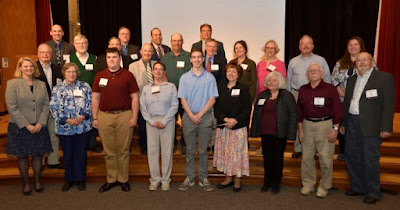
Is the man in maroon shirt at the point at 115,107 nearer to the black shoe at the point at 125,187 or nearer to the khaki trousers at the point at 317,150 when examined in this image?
the black shoe at the point at 125,187

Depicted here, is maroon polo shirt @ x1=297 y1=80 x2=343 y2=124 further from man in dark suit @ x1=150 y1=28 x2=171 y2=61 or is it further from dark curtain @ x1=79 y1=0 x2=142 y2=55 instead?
dark curtain @ x1=79 y1=0 x2=142 y2=55

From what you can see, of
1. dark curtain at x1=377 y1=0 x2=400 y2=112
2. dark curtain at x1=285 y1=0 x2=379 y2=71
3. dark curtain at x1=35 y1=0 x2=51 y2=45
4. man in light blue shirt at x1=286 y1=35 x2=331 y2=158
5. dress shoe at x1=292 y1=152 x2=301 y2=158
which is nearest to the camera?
man in light blue shirt at x1=286 y1=35 x2=331 y2=158

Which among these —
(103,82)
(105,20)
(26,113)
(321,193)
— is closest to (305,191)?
(321,193)

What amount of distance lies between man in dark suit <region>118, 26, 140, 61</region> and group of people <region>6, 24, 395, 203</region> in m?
0.88

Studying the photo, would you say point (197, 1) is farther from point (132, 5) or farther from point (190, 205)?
point (190, 205)

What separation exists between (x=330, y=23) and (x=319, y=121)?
3.59 metres

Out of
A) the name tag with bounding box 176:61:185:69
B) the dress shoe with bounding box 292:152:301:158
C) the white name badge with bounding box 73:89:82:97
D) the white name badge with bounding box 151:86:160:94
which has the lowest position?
the dress shoe with bounding box 292:152:301:158

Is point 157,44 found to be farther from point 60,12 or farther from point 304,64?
point 60,12

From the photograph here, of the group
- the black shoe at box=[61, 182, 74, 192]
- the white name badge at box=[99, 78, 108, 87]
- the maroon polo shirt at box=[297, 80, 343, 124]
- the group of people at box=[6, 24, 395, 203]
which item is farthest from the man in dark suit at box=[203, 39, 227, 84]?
the black shoe at box=[61, 182, 74, 192]

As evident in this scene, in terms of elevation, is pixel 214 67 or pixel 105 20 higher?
pixel 105 20

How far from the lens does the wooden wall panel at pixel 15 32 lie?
695cm

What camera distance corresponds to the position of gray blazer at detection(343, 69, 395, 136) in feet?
11.2

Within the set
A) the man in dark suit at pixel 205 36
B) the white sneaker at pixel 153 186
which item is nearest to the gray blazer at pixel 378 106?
the man in dark suit at pixel 205 36

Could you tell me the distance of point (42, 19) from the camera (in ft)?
25.2
